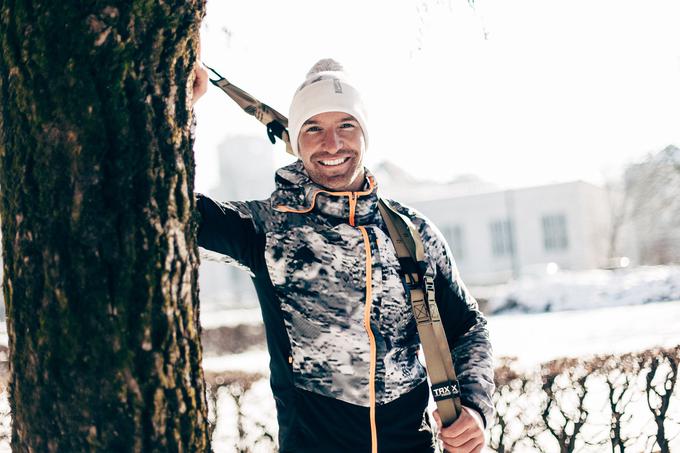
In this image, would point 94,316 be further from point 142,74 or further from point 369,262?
point 369,262

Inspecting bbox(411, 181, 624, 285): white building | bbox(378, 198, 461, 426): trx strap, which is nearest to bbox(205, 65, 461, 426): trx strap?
bbox(378, 198, 461, 426): trx strap

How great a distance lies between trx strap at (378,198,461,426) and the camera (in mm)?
2326

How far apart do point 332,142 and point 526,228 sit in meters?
41.9

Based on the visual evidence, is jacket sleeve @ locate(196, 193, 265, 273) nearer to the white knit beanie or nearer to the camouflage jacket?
the camouflage jacket

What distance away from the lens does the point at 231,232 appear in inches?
88.8

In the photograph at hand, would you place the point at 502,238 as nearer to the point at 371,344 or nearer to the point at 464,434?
the point at 464,434

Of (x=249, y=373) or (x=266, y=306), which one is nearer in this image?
(x=266, y=306)

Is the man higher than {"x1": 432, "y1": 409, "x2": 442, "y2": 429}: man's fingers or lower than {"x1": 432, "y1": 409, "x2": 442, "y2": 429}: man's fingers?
higher

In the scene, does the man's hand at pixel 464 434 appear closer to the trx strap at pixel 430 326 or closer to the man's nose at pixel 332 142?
the trx strap at pixel 430 326

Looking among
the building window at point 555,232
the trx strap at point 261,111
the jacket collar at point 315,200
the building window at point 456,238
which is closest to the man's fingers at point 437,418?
the jacket collar at point 315,200

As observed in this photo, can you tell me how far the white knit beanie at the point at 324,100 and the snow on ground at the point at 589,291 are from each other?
19.8m

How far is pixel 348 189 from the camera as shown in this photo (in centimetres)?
249

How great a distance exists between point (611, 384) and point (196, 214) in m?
3.95

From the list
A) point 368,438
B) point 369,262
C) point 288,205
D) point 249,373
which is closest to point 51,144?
point 288,205
